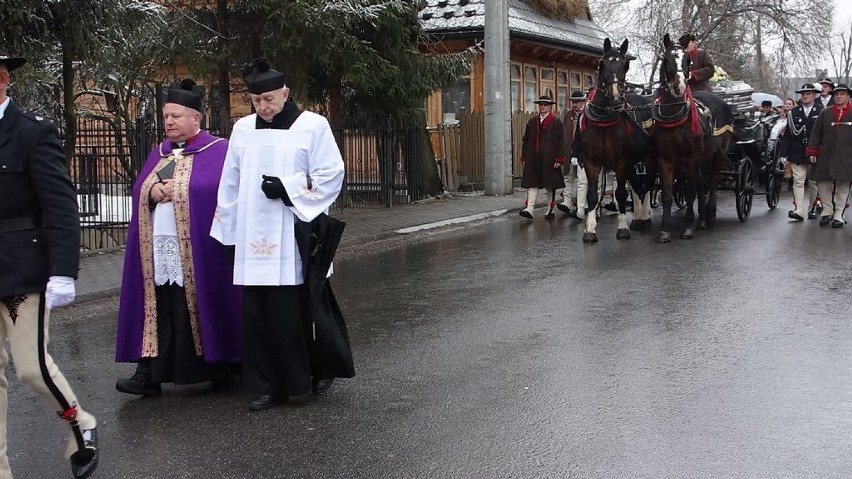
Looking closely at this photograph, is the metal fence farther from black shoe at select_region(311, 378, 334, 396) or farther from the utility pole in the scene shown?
black shoe at select_region(311, 378, 334, 396)

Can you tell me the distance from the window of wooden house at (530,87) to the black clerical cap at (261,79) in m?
20.7

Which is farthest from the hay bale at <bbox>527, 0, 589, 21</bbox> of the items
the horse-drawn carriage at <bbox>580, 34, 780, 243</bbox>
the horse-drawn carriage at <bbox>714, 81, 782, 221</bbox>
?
the horse-drawn carriage at <bbox>580, 34, 780, 243</bbox>

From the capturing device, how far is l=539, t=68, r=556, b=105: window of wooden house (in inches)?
1054

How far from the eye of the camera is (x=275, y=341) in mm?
5398

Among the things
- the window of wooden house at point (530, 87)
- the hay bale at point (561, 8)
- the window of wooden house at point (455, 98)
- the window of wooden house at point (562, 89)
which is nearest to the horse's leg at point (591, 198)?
the window of wooden house at point (455, 98)

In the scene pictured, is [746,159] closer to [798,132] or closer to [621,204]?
[798,132]

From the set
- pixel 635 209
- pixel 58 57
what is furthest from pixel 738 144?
pixel 58 57

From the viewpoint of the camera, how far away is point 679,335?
6.97 meters

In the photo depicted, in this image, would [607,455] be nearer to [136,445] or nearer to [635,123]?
[136,445]

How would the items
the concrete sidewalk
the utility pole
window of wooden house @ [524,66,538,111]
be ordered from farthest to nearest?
window of wooden house @ [524,66,538,111], the utility pole, the concrete sidewalk

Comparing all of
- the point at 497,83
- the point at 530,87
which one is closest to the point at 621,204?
the point at 497,83

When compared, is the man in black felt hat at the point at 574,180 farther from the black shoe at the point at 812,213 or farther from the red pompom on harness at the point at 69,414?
the red pompom on harness at the point at 69,414

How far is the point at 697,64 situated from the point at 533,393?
9.74m

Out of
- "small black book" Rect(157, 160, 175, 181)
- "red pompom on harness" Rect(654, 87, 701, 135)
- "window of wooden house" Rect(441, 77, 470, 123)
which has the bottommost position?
"small black book" Rect(157, 160, 175, 181)
